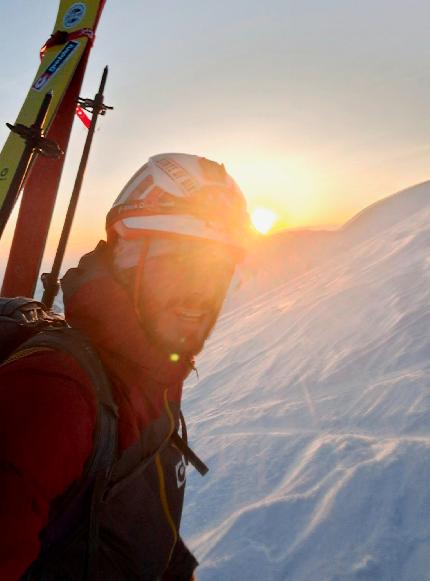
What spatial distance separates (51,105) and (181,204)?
438 centimetres

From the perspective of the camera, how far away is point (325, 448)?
4.77m

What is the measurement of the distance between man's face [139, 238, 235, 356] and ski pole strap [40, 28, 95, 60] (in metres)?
5.08

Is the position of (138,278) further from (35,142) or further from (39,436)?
(35,142)

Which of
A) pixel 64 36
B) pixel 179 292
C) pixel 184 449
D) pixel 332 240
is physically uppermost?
pixel 64 36

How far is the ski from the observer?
5227 mm

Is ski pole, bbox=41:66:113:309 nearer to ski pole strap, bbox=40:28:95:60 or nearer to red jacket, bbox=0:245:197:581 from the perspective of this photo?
ski pole strap, bbox=40:28:95:60

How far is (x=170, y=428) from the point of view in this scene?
173 cm

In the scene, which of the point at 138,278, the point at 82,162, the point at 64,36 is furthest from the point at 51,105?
the point at 138,278

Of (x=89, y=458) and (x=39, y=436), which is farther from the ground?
(x=39, y=436)

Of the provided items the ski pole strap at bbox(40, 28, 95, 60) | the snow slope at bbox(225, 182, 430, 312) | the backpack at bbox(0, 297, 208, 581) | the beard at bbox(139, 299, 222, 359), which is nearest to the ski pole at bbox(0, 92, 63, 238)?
the beard at bbox(139, 299, 222, 359)

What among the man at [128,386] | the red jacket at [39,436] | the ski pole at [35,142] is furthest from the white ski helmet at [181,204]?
the ski pole at [35,142]

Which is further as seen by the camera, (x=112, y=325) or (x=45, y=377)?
(x=112, y=325)

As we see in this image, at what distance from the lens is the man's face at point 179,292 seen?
5.58ft

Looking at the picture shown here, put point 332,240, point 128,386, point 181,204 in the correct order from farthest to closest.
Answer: point 332,240
point 181,204
point 128,386
